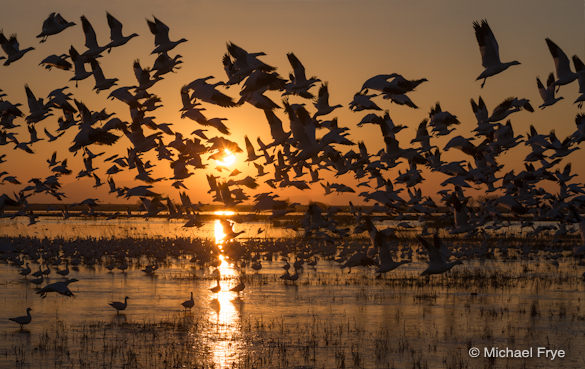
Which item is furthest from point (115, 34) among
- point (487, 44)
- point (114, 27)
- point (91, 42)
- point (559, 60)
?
point (559, 60)

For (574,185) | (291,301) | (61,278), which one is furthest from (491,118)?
(61,278)

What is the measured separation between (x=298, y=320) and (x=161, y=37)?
28.8 ft

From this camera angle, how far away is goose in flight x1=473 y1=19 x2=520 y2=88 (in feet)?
51.1

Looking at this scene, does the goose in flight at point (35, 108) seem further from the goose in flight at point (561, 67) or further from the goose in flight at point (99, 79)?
the goose in flight at point (561, 67)

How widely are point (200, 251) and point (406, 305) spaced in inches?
769

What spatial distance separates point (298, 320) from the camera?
2083 centimetres

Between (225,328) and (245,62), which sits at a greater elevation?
(245,62)

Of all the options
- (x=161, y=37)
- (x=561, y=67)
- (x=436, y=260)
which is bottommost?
(x=436, y=260)

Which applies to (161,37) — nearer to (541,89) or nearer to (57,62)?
(57,62)

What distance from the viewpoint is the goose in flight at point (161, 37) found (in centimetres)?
1620

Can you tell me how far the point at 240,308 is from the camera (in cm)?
2275

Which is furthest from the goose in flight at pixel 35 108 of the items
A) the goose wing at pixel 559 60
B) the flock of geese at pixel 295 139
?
the goose wing at pixel 559 60

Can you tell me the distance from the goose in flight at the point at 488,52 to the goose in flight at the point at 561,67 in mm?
1278

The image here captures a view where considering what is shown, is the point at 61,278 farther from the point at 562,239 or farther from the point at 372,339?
the point at 562,239
